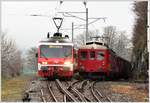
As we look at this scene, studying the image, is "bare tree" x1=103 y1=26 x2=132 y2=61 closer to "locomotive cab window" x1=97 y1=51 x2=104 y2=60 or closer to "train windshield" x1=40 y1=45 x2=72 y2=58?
"locomotive cab window" x1=97 y1=51 x2=104 y2=60

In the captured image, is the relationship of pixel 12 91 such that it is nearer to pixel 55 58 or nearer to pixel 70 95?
pixel 70 95

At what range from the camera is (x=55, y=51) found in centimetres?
2266

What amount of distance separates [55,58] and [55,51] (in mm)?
410

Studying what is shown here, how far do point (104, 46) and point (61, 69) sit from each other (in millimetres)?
5095

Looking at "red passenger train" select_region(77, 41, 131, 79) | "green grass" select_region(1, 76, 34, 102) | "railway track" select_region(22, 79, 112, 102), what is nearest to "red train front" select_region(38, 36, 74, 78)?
"green grass" select_region(1, 76, 34, 102)

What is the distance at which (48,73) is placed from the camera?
72.9 feet

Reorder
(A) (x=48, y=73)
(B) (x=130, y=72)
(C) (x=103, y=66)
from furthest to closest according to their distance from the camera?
(B) (x=130, y=72)
(C) (x=103, y=66)
(A) (x=48, y=73)

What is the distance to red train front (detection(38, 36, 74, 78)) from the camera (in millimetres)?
22281

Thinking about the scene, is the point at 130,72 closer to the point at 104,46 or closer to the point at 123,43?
the point at 123,43

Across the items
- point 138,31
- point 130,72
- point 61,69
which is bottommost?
point 130,72

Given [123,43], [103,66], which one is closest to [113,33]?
[123,43]

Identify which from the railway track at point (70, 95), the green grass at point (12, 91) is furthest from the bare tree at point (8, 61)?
the railway track at point (70, 95)

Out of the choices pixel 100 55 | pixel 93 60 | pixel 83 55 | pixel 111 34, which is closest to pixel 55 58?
pixel 83 55

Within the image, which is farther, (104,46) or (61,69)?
(104,46)
